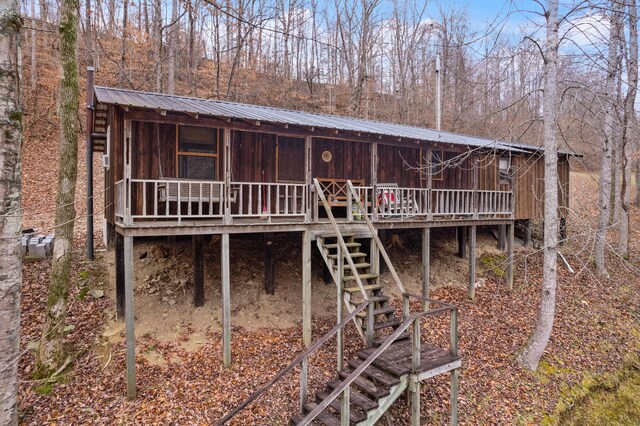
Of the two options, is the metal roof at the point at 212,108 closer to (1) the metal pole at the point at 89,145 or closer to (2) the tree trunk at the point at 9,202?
(1) the metal pole at the point at 89,145

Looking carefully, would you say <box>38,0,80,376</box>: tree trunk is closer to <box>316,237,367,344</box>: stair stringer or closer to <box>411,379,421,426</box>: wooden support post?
<box>316,237,367,344</box>: stair stringer

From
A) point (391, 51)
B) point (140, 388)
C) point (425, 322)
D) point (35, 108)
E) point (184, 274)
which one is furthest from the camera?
point (391, 51)

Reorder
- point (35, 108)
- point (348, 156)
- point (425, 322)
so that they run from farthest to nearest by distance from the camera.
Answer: point (35, 108)
point (348, 156)
point (425, 322)

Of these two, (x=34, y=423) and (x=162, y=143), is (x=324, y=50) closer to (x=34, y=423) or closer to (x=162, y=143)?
(x=162, y=143)

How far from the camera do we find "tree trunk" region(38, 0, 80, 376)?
295 inches

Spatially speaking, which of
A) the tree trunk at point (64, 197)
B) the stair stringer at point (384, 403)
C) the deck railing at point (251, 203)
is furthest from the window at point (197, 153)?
the stair stringer at point (384, 403)

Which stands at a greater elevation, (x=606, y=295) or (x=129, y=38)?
(x=129, y=38)

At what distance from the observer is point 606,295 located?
1295cm

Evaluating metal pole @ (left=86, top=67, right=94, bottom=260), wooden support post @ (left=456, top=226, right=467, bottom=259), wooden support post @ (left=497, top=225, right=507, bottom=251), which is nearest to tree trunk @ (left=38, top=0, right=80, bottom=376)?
metal pole @ (left=86, top=67, right=94, bottom=260)

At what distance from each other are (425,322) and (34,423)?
8544 millimetres

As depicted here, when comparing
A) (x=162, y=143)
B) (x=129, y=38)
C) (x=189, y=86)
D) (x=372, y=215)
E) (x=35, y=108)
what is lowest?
(x=372, y=215)

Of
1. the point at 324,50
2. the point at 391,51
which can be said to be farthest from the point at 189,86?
the point at 391,51

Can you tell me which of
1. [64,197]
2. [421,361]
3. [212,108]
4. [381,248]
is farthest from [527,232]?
[64,197]

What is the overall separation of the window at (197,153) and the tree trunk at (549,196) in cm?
816
